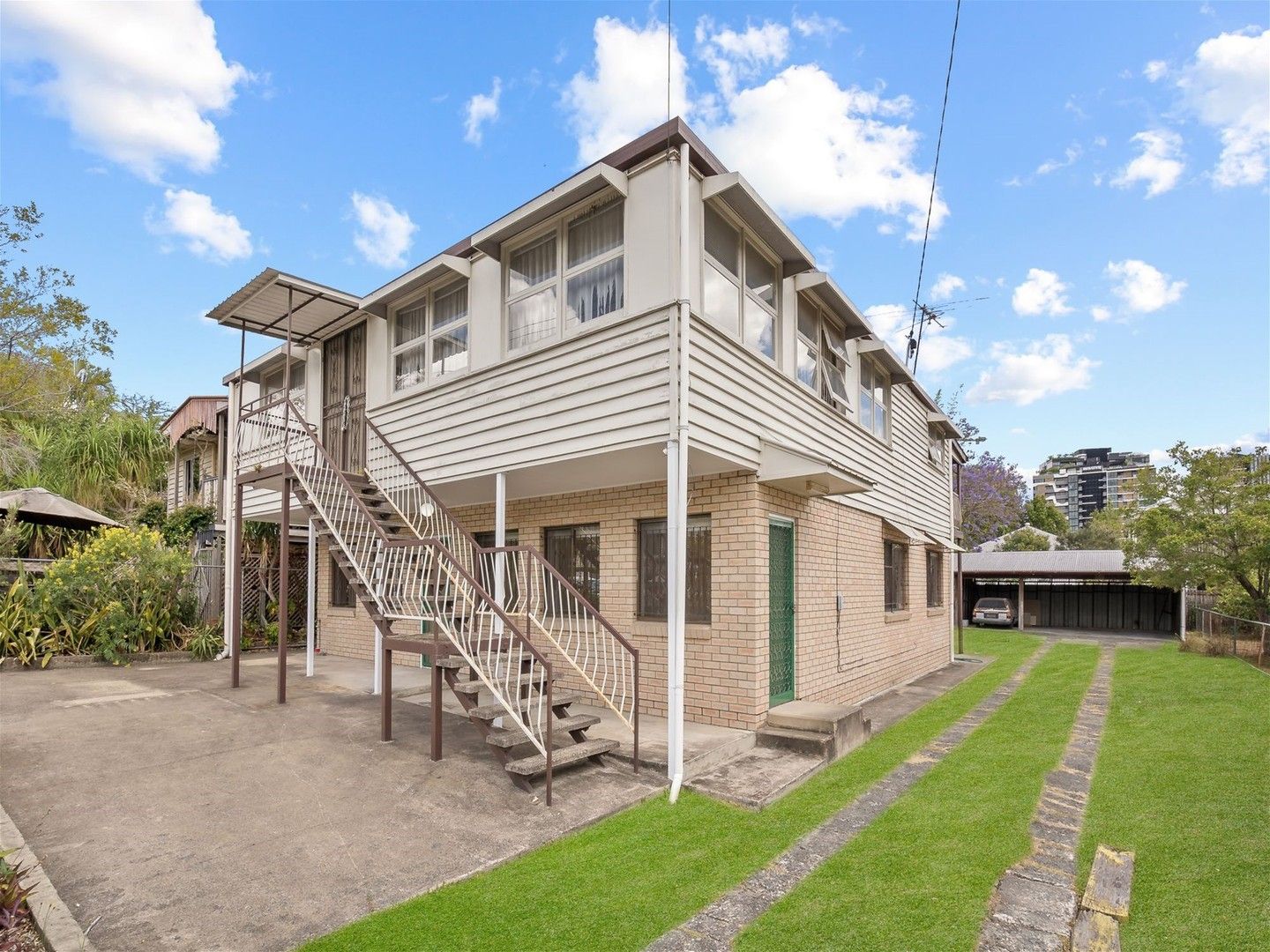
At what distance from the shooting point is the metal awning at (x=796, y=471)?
22.0 ft

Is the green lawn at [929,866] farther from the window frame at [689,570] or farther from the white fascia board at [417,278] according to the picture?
the white fascia board at [417,278]

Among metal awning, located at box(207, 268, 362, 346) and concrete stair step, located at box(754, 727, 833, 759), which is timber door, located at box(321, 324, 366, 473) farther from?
concrete stair step, located at box(754, 727, 833, 759)

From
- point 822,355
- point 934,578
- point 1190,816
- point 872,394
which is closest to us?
point 1190,816

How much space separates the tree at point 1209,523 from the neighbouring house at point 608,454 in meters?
12.3

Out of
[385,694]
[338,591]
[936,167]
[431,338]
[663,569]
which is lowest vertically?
[385,694]

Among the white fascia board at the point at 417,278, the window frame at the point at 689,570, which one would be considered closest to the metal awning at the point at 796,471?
the window frame at the point at 689,570

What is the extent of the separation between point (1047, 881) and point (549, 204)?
21.8ft

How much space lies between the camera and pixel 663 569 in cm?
776

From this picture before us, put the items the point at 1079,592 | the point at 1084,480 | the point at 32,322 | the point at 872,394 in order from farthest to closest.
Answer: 1. the point at 1084,480
2. the point at 1079,592
3. the point at 32,322
4. the point at 872,394

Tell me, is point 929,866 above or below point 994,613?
above

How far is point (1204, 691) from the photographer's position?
1028 centimetres

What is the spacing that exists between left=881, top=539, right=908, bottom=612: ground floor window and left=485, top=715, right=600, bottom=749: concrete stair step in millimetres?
7201

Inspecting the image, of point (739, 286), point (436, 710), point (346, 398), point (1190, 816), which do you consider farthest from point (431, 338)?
point (1190, 816)

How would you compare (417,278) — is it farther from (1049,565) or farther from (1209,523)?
(1049,565)
